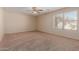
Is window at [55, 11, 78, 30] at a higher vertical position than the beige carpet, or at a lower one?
higher

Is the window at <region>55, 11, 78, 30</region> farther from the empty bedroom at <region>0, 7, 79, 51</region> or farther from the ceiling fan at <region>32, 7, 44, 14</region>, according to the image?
the ceiling fan at <region>32, 7, 44, 14</region>

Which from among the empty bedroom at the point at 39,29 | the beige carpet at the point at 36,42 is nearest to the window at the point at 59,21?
the empty bedroom at the point at 39,29

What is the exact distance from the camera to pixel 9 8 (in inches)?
52.0

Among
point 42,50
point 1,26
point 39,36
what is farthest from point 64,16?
point 1,26

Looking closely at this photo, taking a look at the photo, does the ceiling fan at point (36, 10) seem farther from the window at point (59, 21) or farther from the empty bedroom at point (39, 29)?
the window at point (59, 21)

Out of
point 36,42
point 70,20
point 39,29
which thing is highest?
point 70,20

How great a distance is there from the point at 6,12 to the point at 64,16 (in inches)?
27.6

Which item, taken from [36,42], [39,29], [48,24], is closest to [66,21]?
[48,24]

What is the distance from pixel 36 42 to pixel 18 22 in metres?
0.33

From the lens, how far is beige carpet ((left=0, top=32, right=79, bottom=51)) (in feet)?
4.37

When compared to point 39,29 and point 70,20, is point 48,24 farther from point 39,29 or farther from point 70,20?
point 70,20

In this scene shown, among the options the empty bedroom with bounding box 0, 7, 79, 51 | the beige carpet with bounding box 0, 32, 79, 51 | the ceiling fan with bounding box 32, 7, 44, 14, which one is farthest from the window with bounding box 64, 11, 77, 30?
the ceiling fan with bounding box 32, 7, 44, 14

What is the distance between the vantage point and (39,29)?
4.56 ft
